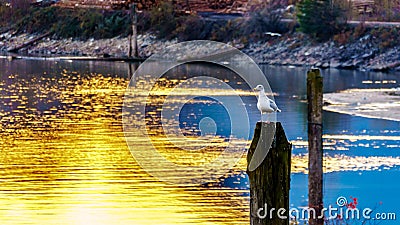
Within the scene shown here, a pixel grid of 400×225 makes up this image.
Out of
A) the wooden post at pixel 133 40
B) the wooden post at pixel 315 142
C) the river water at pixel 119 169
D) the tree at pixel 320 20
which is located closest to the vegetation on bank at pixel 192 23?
the tree at pixel 320 20

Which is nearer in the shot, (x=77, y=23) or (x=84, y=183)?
(x=84, y=183)

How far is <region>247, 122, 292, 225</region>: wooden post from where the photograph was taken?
24.3 feet

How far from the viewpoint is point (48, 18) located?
81938 mm

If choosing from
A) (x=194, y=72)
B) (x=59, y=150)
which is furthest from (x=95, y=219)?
(x=194, y=72)

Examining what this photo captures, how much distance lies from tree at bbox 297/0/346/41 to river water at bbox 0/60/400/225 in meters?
21.8

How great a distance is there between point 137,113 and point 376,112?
748 cm

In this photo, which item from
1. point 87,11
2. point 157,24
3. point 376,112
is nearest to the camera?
point 376,112

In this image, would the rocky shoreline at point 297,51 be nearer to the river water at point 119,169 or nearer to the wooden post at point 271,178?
the river water at point 119,169

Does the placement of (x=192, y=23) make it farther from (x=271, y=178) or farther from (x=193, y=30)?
(x=271, y=178)

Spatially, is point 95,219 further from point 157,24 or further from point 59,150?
point 157,24

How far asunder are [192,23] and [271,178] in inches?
2487

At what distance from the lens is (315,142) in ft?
37.8

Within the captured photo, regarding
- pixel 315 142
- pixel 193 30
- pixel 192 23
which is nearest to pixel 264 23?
pixel 193 30

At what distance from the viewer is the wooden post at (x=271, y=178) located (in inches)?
292
